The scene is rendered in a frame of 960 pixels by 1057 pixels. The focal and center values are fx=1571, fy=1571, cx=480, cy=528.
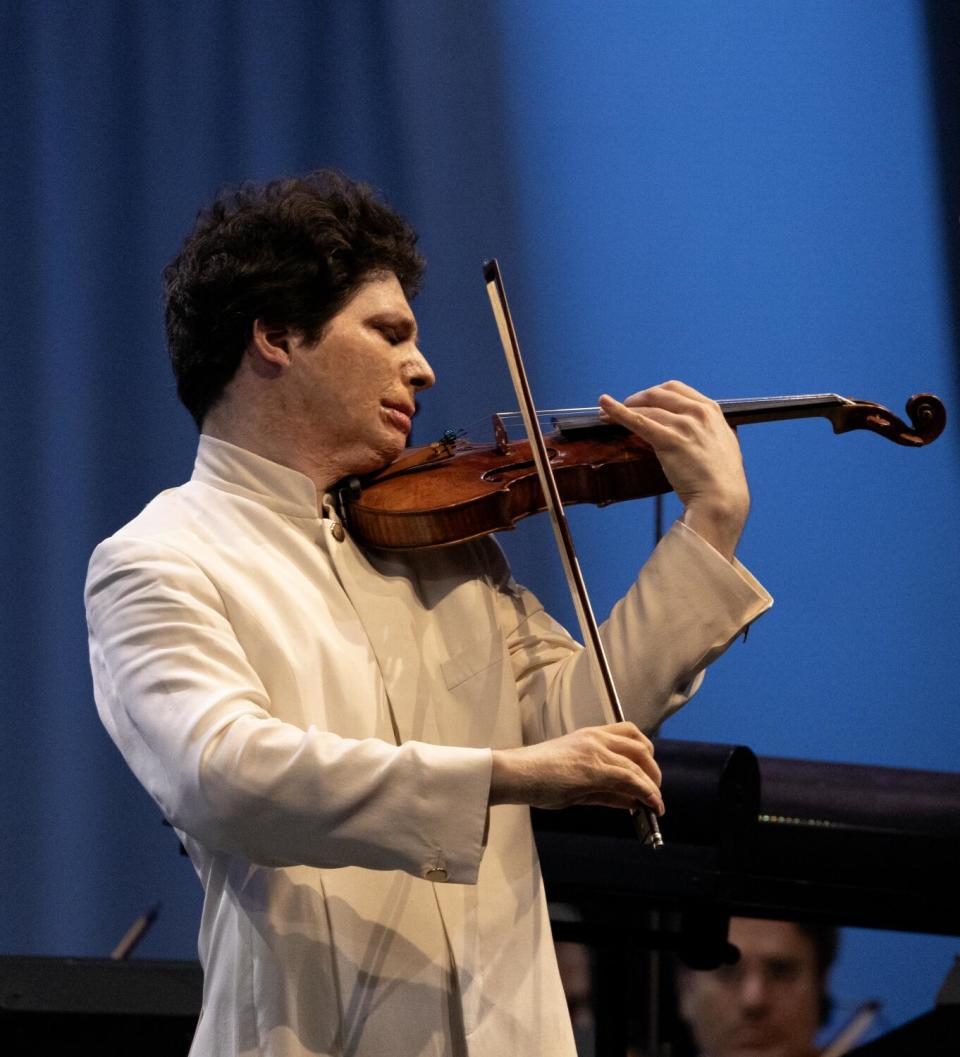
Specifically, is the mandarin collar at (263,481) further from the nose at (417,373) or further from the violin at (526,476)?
the nose at (417,373)

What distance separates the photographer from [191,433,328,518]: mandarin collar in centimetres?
167

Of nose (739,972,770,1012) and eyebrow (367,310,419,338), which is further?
A: nose (739,972,770,1012)

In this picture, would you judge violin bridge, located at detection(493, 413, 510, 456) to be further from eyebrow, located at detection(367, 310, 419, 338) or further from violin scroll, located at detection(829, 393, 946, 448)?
violin scroll, located at detection(829, 393, 946, 448)

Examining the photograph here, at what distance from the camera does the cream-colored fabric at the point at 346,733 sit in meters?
1.33

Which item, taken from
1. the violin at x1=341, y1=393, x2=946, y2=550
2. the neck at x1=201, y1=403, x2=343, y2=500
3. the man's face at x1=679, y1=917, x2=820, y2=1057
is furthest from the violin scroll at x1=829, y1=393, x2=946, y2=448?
the man's face at x1=679, y1=917, x2=820, y2=1057

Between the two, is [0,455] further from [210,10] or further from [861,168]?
[861,168]

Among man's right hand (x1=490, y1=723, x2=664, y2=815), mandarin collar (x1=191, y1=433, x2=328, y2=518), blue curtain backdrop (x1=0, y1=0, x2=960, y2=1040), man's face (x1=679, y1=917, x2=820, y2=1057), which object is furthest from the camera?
blue curtain backdrop (x1=0, y1=0, x2=960, y2=1040)

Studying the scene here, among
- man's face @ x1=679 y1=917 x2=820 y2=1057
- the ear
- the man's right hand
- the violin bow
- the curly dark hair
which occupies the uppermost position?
the curly dark hair

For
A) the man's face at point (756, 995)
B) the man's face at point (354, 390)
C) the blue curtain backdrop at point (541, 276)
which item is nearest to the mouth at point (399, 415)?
the man's face at point (354, 390)

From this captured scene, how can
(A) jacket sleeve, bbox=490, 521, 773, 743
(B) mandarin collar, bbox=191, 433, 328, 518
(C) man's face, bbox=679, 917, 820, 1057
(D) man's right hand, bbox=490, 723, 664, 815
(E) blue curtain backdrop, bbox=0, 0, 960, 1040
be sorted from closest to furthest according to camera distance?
(D) man's right hand, bbox=490, 723, 664, 815 < (A) jacket sleeve, bbox=490, 521, 773, 743 < (B) mandarin collar, bbox=191, 433, 328, 518 < (C) man's face, bbox=679, 917, 820, 1057 < (E) blue curtain backdrop, bbox=0, 0, 960, 1040

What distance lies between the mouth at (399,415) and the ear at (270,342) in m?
0.13

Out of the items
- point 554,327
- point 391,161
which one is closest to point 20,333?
point 391,161

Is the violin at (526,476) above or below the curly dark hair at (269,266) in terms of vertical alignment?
below

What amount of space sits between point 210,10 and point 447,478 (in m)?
2.43
